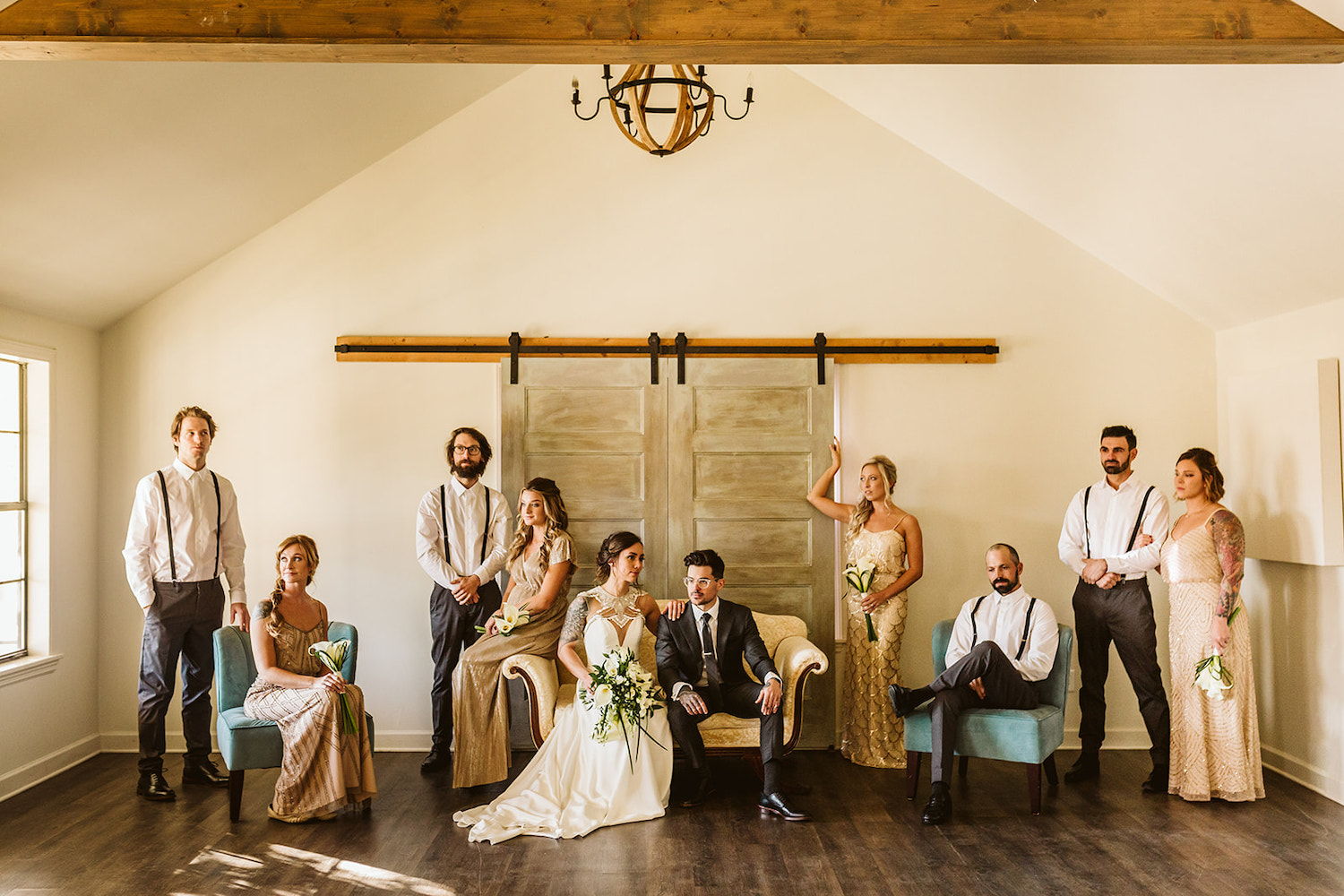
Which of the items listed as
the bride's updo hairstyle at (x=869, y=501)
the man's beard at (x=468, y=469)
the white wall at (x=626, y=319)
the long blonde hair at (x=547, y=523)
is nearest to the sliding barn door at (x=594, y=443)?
the white wall at (x=626, y=319)

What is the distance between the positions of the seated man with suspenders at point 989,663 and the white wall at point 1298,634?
1.38 m

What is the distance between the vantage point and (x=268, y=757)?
452 cm

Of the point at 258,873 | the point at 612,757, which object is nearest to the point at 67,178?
the point at 258,873

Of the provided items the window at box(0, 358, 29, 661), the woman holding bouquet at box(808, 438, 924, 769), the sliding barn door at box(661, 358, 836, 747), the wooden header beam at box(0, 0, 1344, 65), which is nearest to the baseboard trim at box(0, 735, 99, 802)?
the window at box(0, 358, 29, 661)

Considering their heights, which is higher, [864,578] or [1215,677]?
[864,578]

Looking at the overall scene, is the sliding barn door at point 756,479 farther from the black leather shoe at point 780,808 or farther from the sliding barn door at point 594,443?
the black leather shoe at point 780,808

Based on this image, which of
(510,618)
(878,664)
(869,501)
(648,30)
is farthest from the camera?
(869,501)

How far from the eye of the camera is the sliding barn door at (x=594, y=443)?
19.4 feet

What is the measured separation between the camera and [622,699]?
4457 mm

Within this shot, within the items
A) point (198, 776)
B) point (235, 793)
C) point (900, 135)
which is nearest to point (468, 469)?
point (235, 793)

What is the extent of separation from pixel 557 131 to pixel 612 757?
3.68 meters

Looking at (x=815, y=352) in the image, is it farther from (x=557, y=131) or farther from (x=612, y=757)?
(x=612, y=757)

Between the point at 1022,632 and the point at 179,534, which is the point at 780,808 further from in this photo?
the point at 179,534

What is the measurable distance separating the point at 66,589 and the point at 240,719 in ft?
5.92
